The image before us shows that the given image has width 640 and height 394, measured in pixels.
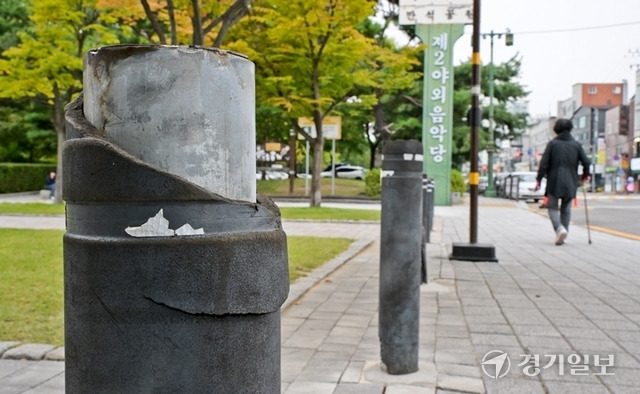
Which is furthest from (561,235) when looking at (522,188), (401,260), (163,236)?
(522,188)

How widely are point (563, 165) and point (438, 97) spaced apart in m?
14.5

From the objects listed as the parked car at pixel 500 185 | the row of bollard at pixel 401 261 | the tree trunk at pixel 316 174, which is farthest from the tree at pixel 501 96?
the row of bollard at pixel 401 261

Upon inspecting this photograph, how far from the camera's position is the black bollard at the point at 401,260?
3412 millimetres

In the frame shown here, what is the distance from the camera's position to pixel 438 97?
80.1 feet

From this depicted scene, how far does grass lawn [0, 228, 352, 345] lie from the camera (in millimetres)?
4312

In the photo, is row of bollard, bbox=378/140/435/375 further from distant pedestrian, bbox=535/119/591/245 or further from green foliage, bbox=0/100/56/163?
green foliage, bbox=0/100/56/163

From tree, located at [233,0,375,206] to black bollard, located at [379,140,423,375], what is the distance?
1475cm

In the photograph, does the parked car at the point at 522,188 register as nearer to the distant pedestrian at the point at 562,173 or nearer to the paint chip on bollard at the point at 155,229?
the distant pedestrian at the point at 562,173

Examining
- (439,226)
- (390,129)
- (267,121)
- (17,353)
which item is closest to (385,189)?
(17,353)

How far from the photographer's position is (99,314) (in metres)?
1.23

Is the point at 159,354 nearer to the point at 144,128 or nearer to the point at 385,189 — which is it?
the point at 144,128

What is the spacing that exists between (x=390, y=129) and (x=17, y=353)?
104 feet

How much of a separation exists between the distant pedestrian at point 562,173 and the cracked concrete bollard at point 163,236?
31.6 feet

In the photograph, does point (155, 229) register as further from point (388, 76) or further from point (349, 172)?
point (349, 172)
